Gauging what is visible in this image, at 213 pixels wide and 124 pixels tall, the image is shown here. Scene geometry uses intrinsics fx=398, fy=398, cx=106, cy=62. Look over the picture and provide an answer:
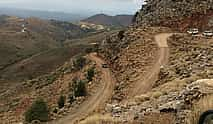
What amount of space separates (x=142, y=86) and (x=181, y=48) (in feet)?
45.3

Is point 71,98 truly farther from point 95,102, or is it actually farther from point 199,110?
point 199,110

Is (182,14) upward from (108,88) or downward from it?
upward

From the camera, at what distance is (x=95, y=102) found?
4009 cm

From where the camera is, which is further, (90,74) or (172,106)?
(90,74)

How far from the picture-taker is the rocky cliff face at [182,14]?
62.4 meters

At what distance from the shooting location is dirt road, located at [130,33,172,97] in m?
35.6

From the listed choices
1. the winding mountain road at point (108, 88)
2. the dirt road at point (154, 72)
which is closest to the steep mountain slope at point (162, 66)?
the dirt road at point (154, 72)

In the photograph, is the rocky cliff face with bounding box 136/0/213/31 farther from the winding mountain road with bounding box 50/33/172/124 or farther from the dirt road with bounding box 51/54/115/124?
the dirt road with bounding box 51/54/115/124

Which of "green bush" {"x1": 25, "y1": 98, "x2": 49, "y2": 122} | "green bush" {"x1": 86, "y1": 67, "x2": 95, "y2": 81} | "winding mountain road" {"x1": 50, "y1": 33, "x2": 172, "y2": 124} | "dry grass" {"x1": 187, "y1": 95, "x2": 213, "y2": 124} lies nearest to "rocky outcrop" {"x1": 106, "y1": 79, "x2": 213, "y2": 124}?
"dry grass" {"x1": 187, "y1": 95, "x2": 213, "y2": 124}

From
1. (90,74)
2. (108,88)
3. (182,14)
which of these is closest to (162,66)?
(108,88)

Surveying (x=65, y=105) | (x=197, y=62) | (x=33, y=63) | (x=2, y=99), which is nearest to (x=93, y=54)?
(x=2, y=99)

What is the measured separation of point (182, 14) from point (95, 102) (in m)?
29.4

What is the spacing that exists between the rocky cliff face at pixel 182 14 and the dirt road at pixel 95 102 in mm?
15827

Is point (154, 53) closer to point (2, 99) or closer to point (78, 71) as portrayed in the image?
point (78, 71)
